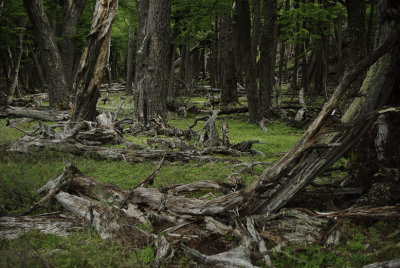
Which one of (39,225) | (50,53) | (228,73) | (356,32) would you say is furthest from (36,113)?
(356,32)

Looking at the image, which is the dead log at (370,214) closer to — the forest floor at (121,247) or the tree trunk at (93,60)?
the forest floor at (121,247)

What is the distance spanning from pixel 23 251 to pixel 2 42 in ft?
78.2

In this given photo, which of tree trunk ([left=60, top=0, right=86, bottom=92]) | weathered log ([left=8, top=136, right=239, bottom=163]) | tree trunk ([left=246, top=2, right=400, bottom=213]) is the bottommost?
weathered log ([left=8, top=136, right=239, bottom=163])

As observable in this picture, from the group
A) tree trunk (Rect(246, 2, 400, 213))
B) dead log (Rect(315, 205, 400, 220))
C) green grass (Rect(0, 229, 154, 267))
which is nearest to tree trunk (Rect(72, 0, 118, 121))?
green grass (Rect(0, 229, 154, 267))

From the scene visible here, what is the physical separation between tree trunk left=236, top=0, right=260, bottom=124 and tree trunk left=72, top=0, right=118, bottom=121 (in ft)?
15.7

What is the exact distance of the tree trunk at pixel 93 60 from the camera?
9070 mm

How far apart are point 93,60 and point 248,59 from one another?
5.29 m

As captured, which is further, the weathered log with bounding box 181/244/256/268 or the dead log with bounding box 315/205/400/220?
the dead log with bounding box 315/205/400/220

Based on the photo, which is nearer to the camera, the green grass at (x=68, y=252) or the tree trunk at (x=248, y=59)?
the green grass at (x=68, y=252)

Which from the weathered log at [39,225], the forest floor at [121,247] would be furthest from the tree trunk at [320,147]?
the weathered log at [39,225]

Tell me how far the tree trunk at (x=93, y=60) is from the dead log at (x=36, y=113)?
8.77ft

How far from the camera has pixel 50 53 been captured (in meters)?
12.1

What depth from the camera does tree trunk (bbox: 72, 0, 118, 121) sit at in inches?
357

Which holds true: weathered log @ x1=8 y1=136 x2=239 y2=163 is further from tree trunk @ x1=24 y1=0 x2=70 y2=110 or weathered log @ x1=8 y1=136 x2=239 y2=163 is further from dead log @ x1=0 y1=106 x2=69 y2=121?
tree trunk @ x1=24 y1=0 x2=70 y2=110
